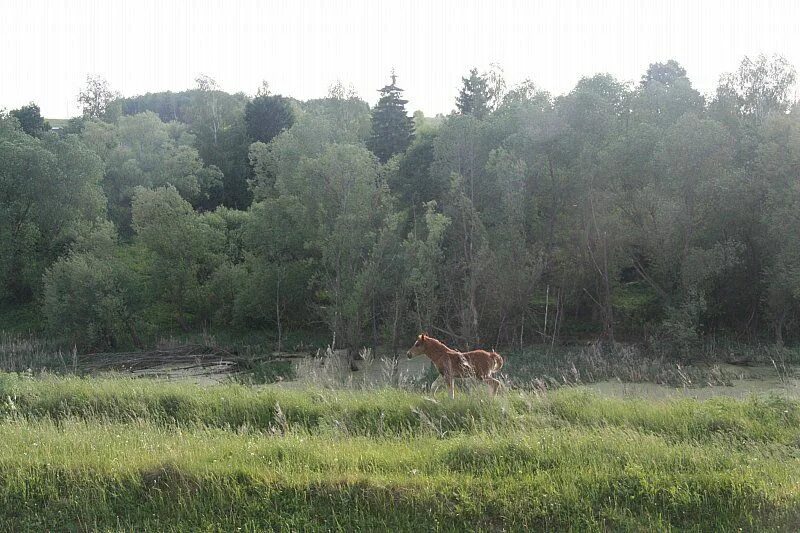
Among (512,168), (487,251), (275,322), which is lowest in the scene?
(275,322)

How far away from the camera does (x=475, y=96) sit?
3444 centimetres

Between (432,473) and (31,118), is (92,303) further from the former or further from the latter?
(31,118)

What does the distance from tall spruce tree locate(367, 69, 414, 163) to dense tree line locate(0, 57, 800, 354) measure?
24.5 feet

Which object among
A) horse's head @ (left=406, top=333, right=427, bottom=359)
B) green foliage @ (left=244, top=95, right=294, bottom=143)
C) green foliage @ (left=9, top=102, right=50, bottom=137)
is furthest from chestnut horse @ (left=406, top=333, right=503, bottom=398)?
green foliage @ (left=9, top=102, right=50, bottom=137)

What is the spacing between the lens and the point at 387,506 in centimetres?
620

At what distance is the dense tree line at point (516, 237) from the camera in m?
22.5

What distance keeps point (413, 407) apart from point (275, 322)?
21.5m

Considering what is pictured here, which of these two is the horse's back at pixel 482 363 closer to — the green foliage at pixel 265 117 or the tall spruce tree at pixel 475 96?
the tall spruce tree at pixel 475 96

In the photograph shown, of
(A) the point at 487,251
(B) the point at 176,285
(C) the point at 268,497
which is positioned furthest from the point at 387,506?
(B) the point at 176,285

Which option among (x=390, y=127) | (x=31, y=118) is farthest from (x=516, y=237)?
(x=31, y=118)

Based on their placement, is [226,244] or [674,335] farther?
[226,244]

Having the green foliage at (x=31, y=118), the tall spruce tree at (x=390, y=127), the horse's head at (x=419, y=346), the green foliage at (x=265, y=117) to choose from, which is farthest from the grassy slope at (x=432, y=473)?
the green foliage at (x=31, y=118)

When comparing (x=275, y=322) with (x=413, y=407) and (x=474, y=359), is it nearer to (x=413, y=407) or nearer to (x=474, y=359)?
(x=474, y=359)

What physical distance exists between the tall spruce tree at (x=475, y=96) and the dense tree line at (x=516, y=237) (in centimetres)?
221
